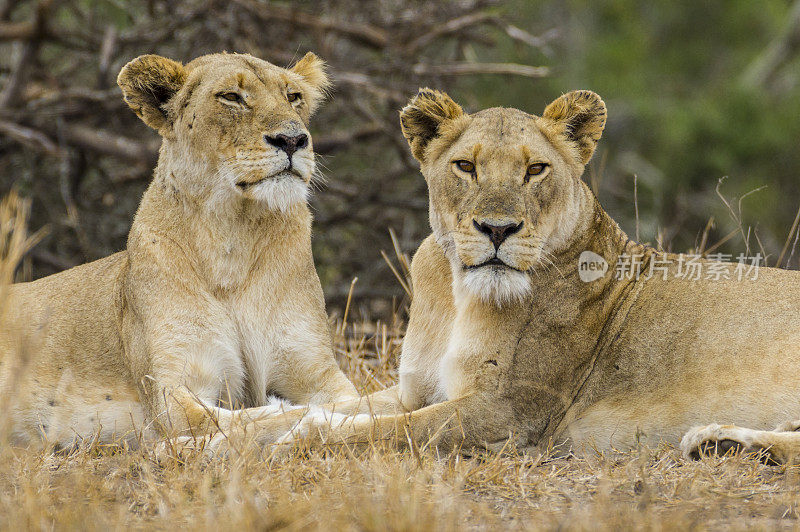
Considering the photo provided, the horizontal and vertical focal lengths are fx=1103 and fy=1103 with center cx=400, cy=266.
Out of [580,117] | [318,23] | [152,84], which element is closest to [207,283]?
[152,84]

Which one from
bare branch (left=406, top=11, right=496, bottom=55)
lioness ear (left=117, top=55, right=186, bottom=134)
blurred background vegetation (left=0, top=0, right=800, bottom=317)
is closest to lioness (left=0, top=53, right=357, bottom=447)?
lioness ear (left=117, top=55, right=186, bottom=134)

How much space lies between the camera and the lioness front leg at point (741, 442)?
3658 mm

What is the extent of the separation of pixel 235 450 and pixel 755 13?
974 inches

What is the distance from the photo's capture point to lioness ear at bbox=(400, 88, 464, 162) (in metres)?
4.32

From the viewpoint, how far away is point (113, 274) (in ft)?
16.2

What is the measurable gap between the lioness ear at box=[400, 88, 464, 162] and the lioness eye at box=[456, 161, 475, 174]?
31 cm

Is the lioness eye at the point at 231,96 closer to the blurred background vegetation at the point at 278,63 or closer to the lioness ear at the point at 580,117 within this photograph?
the lioness ear at the point at 580,117

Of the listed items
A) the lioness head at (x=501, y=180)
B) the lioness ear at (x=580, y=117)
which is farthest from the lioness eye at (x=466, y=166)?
the lioness ear at (x=580, y=117)

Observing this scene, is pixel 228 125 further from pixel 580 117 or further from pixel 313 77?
pixel 580 117

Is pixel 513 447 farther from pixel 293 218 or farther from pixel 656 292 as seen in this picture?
pixel 293 218

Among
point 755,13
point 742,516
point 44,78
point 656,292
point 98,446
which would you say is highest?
point 755,13

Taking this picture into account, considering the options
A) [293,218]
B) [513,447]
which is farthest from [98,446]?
[513,447]

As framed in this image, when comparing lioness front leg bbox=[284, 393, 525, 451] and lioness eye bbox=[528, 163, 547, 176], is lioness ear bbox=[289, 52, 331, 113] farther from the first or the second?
lioness front leg bbox=[284, 393, 525, 451]

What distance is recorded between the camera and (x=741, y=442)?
3.71 meters
